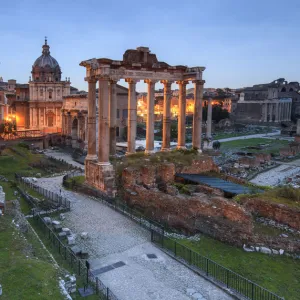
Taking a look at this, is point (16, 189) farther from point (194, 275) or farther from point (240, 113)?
point (240, 113)

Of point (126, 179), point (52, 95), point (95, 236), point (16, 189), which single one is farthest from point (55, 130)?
point (95, 236)

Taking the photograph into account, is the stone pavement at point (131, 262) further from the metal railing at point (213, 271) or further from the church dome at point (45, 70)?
the church dome at point (45, 70)

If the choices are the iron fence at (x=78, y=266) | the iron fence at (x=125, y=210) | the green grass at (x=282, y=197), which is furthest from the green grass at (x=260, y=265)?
the iron fence at (x=78, y=266)

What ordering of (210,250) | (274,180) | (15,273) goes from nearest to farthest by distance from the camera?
(15,273)
(210,250)
(274,180)

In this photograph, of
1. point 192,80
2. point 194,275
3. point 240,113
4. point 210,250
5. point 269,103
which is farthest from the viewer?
point 240,113

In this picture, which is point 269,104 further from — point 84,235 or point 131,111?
point 84,235

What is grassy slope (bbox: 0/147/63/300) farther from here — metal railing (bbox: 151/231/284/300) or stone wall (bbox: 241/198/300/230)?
stone wall (bbox: 241/198/300/230)

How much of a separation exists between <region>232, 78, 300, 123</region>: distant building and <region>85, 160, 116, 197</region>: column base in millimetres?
98869

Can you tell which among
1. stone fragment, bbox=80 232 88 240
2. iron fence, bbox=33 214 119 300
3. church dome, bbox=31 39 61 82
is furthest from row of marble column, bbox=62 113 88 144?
stone fragment, bbox=80 232 88 240

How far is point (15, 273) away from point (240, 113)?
121854 mm

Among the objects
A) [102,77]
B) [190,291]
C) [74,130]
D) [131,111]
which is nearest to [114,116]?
[131,111]

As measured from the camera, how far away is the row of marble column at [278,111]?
110m

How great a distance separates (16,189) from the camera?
22109 millimetres

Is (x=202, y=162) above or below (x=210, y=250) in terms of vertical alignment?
above
